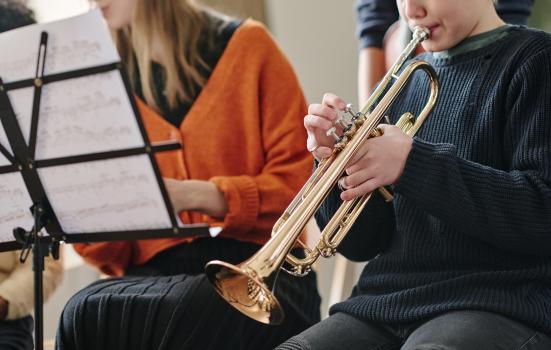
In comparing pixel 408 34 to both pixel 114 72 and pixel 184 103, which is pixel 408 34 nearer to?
pixel 184 103

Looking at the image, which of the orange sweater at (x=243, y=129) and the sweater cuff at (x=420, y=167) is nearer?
the sweater cuff at (x=420, y=167)

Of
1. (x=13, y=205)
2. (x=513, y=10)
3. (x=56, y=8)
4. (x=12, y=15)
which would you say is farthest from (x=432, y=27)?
(x=56, y=8)

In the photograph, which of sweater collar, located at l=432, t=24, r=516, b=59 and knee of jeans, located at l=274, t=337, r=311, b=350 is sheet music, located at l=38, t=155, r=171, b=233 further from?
sweater collar, located at l=432, t=24, r=516, b=59

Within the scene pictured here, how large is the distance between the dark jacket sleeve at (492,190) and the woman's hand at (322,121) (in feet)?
0.41

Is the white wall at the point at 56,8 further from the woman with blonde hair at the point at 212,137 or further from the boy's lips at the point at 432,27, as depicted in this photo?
the boy's lips at the point at 432,27

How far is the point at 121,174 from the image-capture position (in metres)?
1.16

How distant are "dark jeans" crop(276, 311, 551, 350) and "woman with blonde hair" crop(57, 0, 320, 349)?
23 cm

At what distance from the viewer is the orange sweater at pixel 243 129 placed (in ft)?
5.05

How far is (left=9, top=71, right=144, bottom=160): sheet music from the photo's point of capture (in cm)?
112

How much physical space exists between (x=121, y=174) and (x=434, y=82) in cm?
52

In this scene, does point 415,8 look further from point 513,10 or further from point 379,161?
point 513,10

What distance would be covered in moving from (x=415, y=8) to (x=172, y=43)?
2.07 feet

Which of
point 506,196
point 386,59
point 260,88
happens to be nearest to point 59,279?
point 260,88

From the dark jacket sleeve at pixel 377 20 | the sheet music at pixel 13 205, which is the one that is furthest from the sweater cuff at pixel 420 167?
the dark jacket sleeve at pixel 377 20
